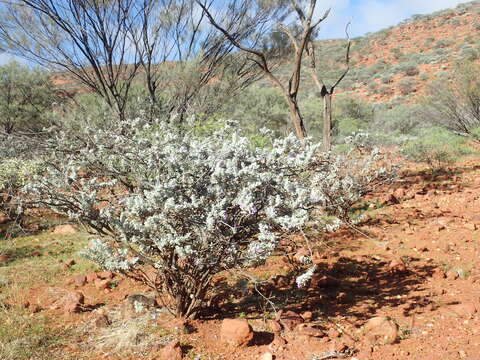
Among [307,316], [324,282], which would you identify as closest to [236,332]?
[307,316]

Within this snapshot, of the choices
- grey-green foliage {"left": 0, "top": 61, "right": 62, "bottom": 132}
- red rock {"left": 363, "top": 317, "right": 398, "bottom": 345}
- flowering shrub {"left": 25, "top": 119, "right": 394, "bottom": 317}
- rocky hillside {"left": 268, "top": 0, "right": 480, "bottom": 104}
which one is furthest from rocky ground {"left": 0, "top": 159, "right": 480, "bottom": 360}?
rocky hillside {"left": 268, "top": 0, "right": 480, "bottom": 104}

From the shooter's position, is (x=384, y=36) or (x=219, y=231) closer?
(x=219, y=231)

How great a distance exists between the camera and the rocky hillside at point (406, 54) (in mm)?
25047

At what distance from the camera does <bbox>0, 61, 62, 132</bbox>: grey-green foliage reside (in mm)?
14719

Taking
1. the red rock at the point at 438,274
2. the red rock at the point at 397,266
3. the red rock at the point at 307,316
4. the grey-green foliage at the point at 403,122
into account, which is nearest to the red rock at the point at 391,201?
the red rock at the point at 397,266

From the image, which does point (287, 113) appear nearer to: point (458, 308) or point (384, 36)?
point (458, 308)

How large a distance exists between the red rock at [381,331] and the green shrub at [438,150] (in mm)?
7110

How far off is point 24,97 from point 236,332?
632 inches

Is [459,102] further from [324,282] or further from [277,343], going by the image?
[277,343]

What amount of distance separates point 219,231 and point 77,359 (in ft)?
4.51

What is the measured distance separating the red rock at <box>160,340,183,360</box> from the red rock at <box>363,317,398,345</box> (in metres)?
1.36

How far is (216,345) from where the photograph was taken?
288 cm

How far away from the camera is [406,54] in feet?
104

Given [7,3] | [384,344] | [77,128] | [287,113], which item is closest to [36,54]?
[7,3]
